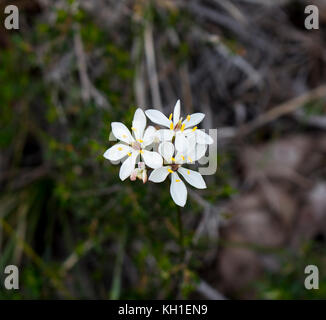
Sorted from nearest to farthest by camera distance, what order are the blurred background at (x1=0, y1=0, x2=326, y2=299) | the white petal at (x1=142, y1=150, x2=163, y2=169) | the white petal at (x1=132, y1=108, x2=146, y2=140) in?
the white petal at (x1=142, y1=150, x2=163, y2=169)
the white petal at (x1=132, y1=108, x2=146, y2=140)
the blurred background at (x1=0, y1=0, x2=326, y2=299)

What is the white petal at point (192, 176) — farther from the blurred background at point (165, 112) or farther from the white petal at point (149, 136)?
the blurred background at point (165, 112)

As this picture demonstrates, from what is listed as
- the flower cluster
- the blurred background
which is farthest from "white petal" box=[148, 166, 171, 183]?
the blurred background

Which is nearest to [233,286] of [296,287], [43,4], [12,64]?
[296,287]

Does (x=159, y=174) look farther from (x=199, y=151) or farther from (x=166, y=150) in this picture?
(x=199, y=151)

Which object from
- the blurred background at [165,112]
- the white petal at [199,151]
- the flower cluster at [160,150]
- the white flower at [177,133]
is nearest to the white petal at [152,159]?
the flower cluster at [160,150]

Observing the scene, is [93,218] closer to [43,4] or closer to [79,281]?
[79,281]

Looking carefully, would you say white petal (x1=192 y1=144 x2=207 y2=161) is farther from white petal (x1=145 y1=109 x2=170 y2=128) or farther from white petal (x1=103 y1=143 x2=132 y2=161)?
white petal (x1=103 y1=143 x2=132 y2=161)
